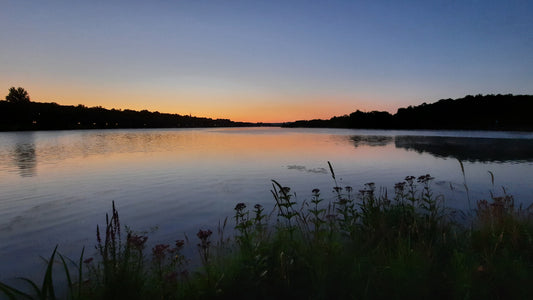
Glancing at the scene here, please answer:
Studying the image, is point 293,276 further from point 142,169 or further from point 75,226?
point 142,169

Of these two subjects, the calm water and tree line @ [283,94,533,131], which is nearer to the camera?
the calm water

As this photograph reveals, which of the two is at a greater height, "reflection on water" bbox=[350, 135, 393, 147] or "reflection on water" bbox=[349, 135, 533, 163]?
"reflection on water" bbox=[350, 135, 393, 147]

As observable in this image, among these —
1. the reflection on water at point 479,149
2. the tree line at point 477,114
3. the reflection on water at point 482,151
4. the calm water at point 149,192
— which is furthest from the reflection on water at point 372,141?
the tree line at point 477,114

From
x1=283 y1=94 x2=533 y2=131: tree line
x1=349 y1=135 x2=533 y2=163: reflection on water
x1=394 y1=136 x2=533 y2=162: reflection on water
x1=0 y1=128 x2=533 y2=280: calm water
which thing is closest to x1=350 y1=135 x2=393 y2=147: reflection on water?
x1=349 y1=135 x2=533 y2=163: reflection on water

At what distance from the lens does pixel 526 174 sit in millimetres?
19031

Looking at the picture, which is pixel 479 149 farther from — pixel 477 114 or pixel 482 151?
pixel 477 114

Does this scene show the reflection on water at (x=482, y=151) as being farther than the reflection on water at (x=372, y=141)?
No

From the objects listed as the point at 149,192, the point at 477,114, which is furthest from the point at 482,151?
the point at 477,114

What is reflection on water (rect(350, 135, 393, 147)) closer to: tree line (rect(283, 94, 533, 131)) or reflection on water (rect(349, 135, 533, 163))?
reflection on water (rect(349, 135, 533, 163))

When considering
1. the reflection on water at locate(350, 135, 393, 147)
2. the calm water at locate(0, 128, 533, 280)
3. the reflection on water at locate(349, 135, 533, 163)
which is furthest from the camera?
the reflection on water at locate(350, 135, 393, 147)

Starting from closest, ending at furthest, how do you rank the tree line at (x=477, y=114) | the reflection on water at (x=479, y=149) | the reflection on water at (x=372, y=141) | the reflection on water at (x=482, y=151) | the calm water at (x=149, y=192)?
the calm water at (x=149, y=192)
the reflection on water at (x=482, y=151)
the reflection on water at (x=479, y=149)
the reflection on water at (x=372, y=141)
the tree line at (x=477, y=114)

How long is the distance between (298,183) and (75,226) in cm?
1254

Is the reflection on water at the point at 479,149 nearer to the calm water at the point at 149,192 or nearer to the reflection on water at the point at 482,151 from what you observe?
the reflection on water at the point at 482,151

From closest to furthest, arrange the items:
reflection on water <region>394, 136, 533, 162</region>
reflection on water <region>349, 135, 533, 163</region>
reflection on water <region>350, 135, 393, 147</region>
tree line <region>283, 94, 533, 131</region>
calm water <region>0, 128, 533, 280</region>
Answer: calm water <region>0, 128, 533, 280</region> < reflection on water <region>394, 136, 533, 162</region> < reflection on water <region>349, 135, 533, 163</region> < reflection on water <region>350, 135, 393, 147</region> < tree line <region>283, 94, 533, 131</region>
